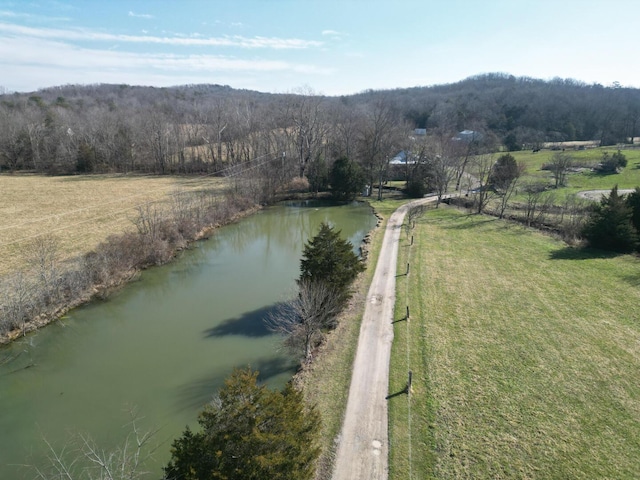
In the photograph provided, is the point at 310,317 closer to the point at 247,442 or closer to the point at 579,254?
the point at 247,442

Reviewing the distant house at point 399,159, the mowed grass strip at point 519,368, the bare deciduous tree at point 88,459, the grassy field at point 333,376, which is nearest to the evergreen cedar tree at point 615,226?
the mowed grass strip at point 519,368

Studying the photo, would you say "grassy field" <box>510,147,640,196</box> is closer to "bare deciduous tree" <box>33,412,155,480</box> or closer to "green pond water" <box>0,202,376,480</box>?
"green pond water" <box>0,202,376,480</box>

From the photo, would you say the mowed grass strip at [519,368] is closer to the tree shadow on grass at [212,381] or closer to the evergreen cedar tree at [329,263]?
the evergreen cedar tree at [329,263]

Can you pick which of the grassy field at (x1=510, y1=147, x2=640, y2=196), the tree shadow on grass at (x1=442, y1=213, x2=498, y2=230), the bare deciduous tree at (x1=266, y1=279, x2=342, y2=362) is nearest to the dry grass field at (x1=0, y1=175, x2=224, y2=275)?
the bare deciduous tree at (x1=266, y1=279, x2=342, y2=362)

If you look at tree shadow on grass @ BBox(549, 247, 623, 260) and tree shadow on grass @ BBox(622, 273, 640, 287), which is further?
tree shadow on grass @ BBox(549, 247, 623, 260)

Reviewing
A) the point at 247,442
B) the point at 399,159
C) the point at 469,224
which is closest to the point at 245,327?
the point at 247,442
